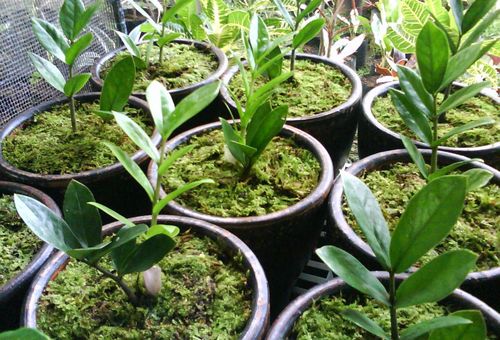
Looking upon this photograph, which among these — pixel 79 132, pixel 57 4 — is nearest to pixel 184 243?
pixel 79 132

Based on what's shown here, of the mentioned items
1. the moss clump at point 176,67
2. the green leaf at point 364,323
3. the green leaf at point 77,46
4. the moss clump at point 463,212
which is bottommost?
the moss clump at point 463,212

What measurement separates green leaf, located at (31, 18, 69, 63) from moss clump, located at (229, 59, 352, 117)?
0.41 m

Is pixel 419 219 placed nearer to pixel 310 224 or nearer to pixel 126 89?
pixel 310 224

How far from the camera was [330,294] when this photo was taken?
2.23ft

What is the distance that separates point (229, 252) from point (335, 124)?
1.60 ft

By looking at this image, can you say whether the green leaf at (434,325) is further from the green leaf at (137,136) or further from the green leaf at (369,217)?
the green leaf at (137,136)

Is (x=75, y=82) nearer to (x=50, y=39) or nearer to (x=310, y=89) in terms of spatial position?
(x=50, y=39)

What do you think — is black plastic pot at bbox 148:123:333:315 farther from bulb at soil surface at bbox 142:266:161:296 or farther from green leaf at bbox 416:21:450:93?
green leaf at bbox 416:21:450:93

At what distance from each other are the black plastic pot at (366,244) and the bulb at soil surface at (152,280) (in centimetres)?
29

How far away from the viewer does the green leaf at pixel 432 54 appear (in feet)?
2.28

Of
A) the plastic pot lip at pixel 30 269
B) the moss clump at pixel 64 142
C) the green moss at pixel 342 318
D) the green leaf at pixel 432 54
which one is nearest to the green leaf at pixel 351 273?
the green moss at pixel 342 318

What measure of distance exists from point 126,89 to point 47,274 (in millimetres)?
382

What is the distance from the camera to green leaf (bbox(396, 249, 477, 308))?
1.54 ft

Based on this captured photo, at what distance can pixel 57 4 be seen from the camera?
1.42 meters
